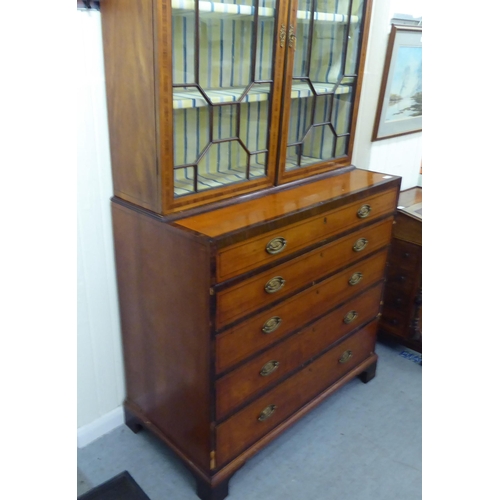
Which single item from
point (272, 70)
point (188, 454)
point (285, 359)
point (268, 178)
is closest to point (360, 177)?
point (268, 178)

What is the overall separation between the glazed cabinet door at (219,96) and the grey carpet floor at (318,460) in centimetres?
100

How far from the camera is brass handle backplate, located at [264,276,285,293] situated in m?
1.38

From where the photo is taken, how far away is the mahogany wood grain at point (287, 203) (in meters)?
1.26

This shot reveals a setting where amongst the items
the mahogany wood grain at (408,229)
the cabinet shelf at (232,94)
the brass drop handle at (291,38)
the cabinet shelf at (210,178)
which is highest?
the brass drop handle at (291,38)

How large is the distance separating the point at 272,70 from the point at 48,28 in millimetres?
1036

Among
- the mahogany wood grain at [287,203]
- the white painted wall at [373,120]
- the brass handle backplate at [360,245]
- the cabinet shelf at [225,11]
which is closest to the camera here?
the cabinet shelf at [225,11]

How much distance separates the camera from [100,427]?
1.77 meters

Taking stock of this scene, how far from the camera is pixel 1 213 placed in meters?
0.43

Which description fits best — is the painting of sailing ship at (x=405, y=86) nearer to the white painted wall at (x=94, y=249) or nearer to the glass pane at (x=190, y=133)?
the glass pane at (x=190, y=133)

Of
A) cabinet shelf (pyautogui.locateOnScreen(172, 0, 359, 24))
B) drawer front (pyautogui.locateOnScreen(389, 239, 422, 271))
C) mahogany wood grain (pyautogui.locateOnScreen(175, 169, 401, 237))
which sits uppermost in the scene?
cabinet shelf (pyautogui.locateOnScreen(172, 0, 359, 24))

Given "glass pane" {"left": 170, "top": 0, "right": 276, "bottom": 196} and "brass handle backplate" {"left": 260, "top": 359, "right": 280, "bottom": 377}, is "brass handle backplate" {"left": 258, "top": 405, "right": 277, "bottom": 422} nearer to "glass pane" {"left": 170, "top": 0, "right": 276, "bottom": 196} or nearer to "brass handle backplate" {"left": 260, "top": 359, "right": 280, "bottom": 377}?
"brass handle backplate" {"left": 260, "top": 359, "right": 280, "bottom": 377}

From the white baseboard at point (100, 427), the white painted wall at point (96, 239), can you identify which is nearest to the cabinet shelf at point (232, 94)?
the white painted wall at point (96, 239)

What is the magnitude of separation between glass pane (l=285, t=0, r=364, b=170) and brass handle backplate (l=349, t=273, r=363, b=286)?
465mm

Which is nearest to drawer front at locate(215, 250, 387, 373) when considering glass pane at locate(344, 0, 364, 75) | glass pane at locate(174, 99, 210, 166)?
glass pane at locate(174, 99, 210, 166)
